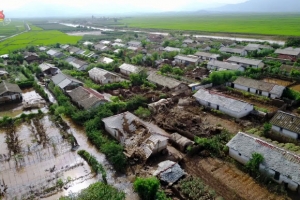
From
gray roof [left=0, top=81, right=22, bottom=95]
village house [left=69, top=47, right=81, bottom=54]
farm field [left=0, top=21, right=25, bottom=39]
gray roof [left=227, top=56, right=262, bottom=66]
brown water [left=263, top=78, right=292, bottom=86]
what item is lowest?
farm field [left=0, top=21, right=25, bottom=39]

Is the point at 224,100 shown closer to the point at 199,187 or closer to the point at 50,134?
the point at 199,187

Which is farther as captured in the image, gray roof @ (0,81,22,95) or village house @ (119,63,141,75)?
village house @ (119,63,141,75)

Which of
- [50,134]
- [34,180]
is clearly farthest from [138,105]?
[34,180]

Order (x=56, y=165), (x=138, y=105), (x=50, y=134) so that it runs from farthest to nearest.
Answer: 1. (x=138, y=105)
2. (x=50, y=134)
3. (x=56, y=165)

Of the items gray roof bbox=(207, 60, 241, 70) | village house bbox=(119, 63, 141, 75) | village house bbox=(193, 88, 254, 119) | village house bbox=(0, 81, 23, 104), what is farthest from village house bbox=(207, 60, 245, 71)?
village house bbox=(0, 81, 23, 104)

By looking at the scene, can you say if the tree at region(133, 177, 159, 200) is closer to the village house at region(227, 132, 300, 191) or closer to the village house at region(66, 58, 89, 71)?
the village house at region(227, 132, 300, 191)

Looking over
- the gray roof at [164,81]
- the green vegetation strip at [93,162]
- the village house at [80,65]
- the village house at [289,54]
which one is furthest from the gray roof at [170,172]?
the village house at [289,54]
